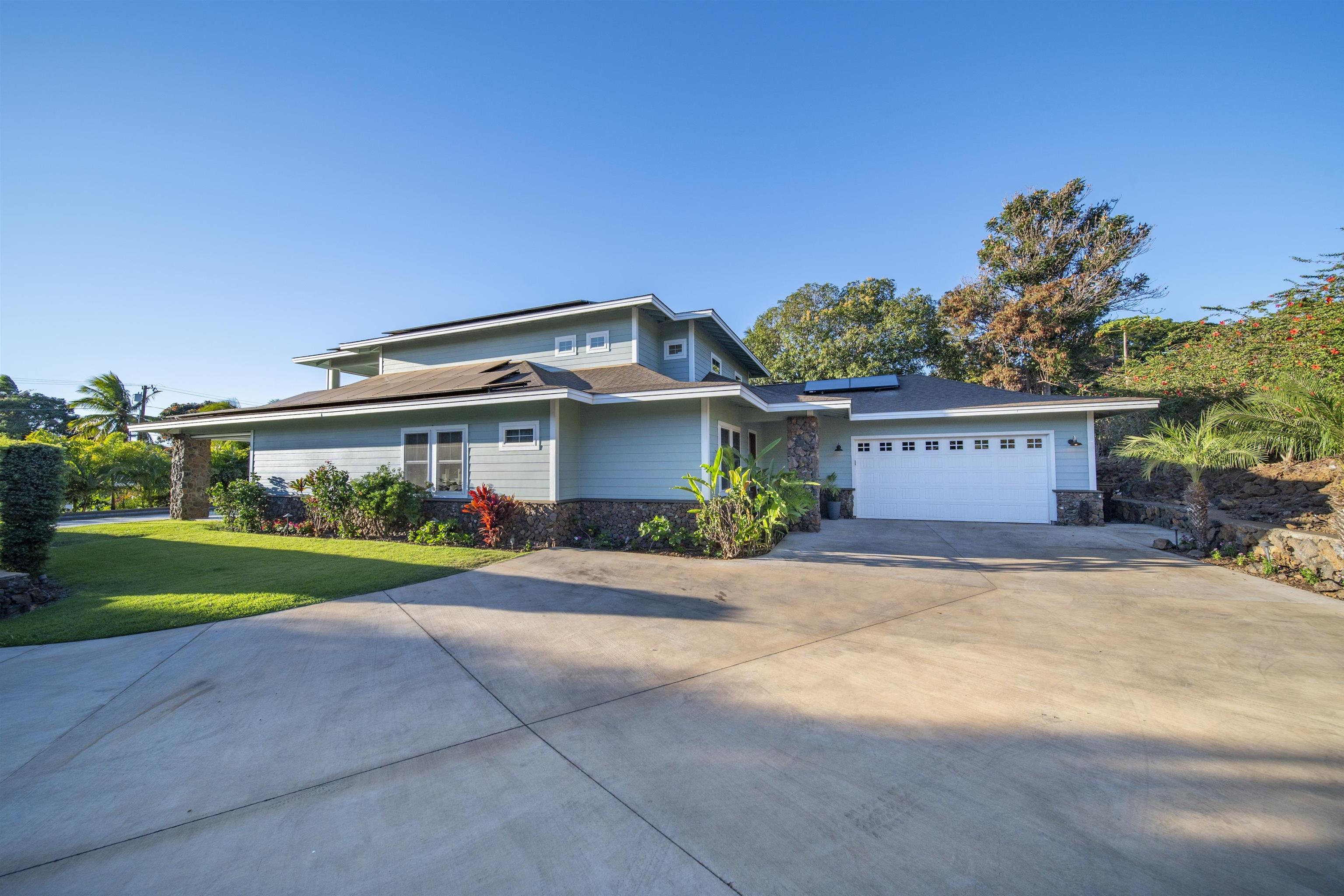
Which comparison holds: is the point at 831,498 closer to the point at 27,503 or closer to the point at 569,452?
the point at 569,452

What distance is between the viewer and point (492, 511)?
378 inches

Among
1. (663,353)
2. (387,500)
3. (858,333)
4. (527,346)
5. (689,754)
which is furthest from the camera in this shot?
(858,333)

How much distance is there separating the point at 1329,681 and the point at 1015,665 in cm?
207

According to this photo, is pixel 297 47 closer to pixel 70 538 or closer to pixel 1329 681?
pixel 70 538

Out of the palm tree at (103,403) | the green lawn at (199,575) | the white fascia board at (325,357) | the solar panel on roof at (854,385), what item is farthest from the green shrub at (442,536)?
the palm tree at (103,403)

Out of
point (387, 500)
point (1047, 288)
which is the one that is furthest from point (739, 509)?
point (1047, 288)

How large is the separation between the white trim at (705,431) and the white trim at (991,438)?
6.01 m

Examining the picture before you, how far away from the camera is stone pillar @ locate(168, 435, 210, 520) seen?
575 inches

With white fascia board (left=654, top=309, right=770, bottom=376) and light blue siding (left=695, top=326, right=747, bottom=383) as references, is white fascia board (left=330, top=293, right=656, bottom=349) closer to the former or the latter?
white fascia board (left=654, top=309, right=770, bottom=376)

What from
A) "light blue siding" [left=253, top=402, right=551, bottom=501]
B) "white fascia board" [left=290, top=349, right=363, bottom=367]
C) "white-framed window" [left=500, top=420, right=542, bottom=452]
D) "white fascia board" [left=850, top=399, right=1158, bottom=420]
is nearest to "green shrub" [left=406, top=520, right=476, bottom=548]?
"light blue siding" [left=253, top=402, right=551, bottom=501]

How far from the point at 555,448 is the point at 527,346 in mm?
4386

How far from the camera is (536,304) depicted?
13.8 metres

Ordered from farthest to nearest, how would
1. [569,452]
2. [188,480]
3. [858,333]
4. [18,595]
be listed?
[858,333]
[188,480]
[569,452]
[18,595]

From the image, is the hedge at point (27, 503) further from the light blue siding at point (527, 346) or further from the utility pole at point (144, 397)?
the utility pole at point (144, 397)
